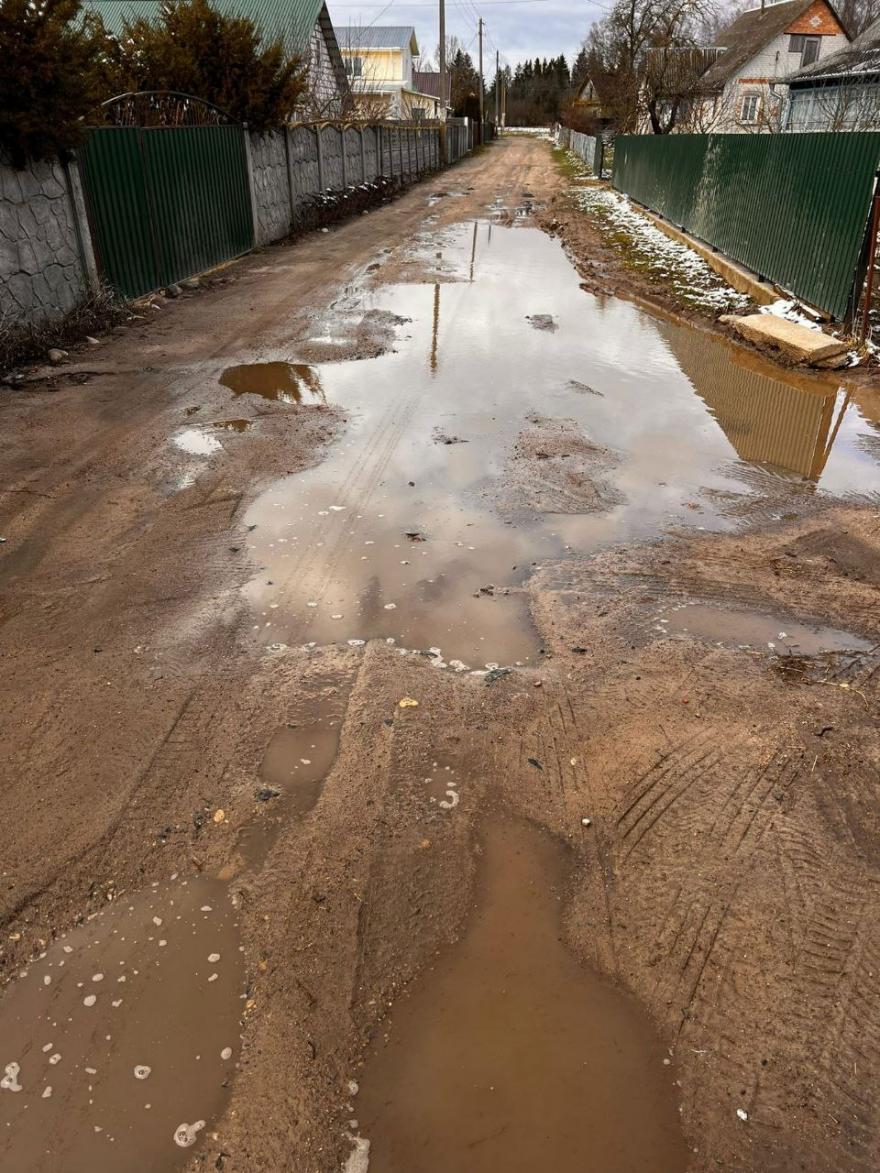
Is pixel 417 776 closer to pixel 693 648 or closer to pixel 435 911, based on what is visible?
pixel 435 911

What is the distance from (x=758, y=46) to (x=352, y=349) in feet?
145

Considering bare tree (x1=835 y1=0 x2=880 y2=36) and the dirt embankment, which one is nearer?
the dirt embankment

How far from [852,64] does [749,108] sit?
1533 centimetres

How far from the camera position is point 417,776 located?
10.3ft

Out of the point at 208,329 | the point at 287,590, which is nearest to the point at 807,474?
the point at 287,590

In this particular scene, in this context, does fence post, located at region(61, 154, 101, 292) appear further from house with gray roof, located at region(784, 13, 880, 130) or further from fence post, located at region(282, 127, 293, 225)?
house with gray roof, located at region(784, 13, 880, 130)

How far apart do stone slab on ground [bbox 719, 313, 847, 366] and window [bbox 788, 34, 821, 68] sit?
139 feet

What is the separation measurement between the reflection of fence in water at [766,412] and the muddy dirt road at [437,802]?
17 cm

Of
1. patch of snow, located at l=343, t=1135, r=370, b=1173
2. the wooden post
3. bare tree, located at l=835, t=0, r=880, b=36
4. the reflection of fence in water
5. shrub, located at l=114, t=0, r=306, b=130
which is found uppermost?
bare tree, located at l=835, t=0, r=880, b=36

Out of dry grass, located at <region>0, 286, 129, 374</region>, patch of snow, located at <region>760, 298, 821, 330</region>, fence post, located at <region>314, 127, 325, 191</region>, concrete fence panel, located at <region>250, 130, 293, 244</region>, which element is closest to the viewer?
dry grass, located at <region>0, 286, 129, 374</region>

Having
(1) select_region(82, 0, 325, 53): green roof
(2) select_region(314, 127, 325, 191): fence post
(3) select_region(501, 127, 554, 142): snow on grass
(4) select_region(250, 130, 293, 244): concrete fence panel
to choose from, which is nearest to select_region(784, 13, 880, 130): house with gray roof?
(2) select_region(314, 127, 325, 191): fence post

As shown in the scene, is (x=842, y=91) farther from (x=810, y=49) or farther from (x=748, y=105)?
(x=810, y=49)

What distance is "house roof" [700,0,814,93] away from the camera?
133 ft

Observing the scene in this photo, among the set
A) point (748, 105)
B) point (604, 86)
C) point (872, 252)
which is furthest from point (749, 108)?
point (872, 252)
